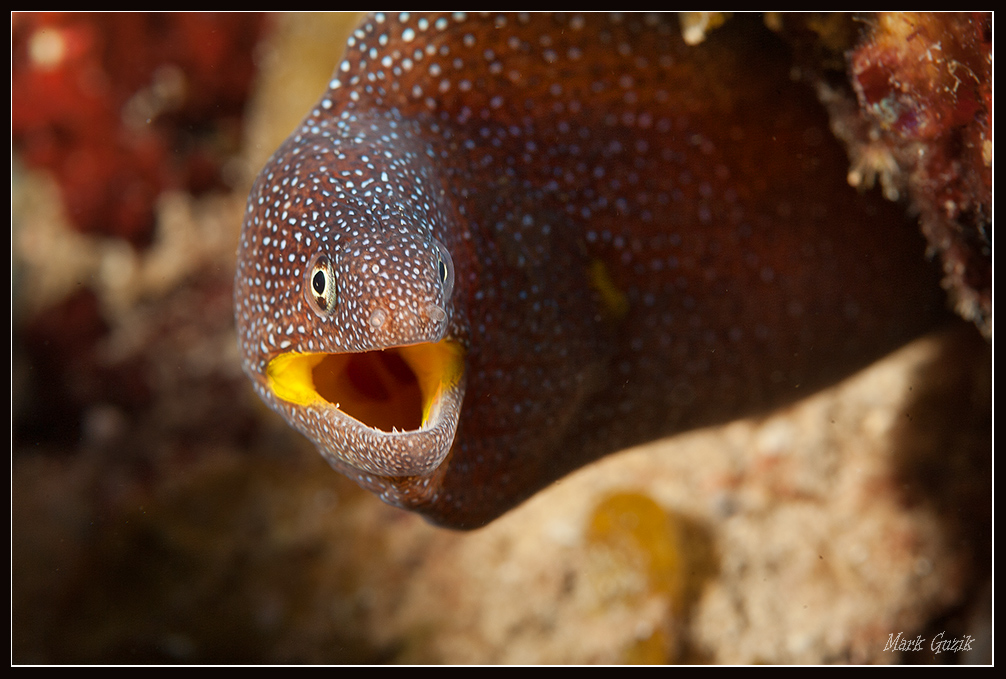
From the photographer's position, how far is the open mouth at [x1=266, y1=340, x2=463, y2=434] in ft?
6.07

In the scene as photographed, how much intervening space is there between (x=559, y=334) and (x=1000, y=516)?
221cm

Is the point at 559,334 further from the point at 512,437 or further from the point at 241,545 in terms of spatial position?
the point at 241,545

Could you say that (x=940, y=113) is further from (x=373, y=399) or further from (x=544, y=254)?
(x=373, y=399)

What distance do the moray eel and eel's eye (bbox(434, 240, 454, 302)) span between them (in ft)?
0.04

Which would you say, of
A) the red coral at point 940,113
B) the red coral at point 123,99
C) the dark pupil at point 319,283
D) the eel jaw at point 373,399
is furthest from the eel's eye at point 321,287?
the red coral at point 123,99

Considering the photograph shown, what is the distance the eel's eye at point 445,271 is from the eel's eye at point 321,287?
0.27 m

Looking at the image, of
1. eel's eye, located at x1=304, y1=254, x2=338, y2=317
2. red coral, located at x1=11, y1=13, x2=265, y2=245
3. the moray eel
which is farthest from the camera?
red coral, located at x1=11, y1=13, x2=265, y2=245

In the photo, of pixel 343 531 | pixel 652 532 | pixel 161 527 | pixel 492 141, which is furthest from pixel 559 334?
pixel 161 527

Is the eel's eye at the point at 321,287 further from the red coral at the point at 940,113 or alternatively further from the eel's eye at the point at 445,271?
the red coral at the point at 940,113

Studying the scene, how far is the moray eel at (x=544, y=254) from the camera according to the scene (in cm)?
176

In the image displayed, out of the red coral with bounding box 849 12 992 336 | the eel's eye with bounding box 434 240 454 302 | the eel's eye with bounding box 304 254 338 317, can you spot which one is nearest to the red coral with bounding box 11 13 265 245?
the eel's eye with bounding box 304 254 338 317

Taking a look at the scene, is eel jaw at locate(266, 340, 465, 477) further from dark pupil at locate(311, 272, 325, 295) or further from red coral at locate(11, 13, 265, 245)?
red coral at locate(11, 13, 265, 245)

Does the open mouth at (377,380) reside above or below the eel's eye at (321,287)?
below

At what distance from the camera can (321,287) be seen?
1.66m
